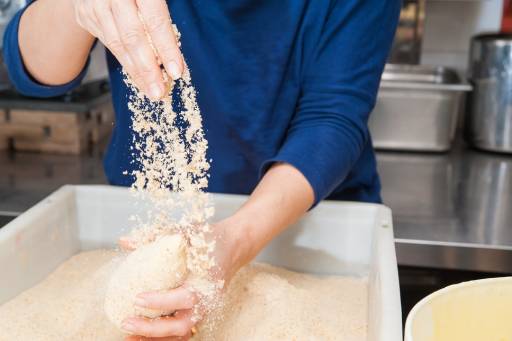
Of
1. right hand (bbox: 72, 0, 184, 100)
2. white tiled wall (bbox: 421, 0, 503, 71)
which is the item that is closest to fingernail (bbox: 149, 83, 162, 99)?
right hand (bbox: 72, 0, 184, 100)

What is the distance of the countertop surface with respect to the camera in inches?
46.8

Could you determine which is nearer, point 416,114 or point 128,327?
point 128,327

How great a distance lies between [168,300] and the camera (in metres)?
0.65

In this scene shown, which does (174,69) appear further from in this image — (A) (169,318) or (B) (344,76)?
(B) (344,76)

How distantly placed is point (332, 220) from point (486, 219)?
1.71 ft

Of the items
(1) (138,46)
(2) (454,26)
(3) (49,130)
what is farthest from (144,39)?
(2) (454,26)

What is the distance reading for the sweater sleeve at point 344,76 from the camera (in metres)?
0.95

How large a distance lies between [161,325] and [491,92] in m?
1.33

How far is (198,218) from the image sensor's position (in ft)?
2.42

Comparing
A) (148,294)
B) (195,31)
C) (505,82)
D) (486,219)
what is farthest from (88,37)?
(505,82)

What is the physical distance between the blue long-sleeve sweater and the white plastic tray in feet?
0.26

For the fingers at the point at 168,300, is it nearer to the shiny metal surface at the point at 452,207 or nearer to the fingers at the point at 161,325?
the fingers at the point at 161,325

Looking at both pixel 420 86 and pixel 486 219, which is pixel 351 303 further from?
pixel 420 86

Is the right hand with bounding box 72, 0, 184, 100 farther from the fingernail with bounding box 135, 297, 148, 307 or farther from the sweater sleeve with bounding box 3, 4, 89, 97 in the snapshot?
the sweater sleeve with bounding box 3, 4, 89, 97
